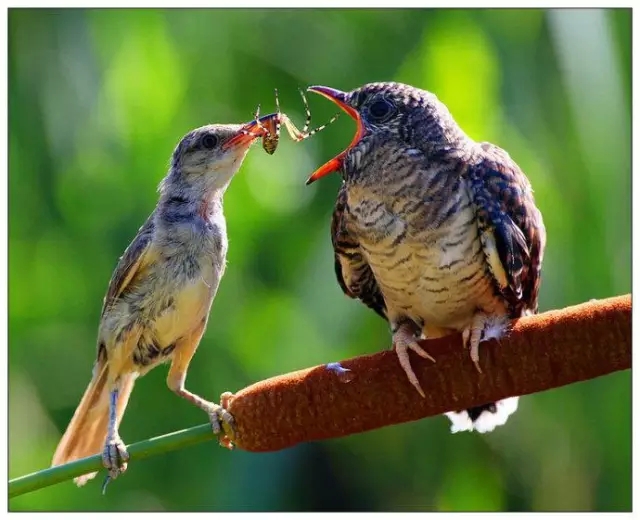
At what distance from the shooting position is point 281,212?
186 cm

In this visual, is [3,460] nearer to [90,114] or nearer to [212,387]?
[212,387]

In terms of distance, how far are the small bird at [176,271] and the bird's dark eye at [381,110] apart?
165 mm

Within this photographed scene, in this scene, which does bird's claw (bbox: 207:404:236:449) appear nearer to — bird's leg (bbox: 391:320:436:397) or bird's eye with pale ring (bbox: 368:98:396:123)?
bird's leg (bbox: 391:320:436:397)

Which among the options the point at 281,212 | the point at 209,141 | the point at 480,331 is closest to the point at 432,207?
the point at 480,331

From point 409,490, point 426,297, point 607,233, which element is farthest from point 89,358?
point 607,233

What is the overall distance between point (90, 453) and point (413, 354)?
56 centimetres

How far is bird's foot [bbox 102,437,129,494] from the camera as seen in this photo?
1177 millimetres

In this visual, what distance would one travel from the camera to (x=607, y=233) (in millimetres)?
1837

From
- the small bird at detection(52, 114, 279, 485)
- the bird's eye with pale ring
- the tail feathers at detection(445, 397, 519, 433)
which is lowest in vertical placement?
the tail feathers at detection(445, 397, 519, 433)

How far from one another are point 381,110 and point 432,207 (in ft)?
0.52

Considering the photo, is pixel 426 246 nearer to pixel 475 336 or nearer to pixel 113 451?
pixel 475 336

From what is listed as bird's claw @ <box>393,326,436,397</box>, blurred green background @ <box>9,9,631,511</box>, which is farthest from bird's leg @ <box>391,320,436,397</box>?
blurred green background @ <box>9,9,631,511</box>

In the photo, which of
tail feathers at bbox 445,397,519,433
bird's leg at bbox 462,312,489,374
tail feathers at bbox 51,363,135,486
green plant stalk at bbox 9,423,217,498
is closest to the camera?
green plant stalk at bbox 9,423,217,498

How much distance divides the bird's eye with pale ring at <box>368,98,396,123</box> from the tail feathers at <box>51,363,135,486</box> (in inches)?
21.5
